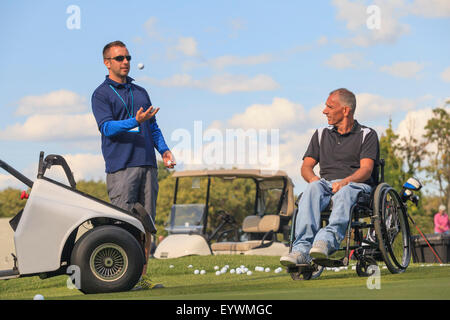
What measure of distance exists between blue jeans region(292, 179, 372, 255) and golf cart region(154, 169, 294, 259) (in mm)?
8526

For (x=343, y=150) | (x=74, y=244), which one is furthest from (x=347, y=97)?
(x=74, y=244)

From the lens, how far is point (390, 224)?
6148 mm

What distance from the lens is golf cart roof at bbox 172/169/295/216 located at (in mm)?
15266

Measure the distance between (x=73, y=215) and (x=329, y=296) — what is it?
2024 mm

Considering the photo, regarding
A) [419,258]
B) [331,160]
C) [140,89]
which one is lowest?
[419,258]

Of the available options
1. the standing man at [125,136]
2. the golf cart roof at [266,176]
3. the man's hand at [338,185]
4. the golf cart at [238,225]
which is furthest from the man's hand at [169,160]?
the golf cart roof at [266,176]

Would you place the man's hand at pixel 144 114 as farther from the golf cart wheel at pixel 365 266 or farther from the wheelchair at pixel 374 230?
the golf cart wheel at pixel 365 266

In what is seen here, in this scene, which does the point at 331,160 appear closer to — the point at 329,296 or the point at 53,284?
the point at 329,296

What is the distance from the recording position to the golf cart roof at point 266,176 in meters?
15.3

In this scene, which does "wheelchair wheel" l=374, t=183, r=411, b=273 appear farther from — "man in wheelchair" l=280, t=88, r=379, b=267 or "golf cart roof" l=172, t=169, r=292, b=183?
→ "golf cart roof" l=172, t=169, r=292, b=183

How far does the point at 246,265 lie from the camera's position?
9.42 m

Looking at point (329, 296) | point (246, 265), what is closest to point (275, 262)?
point (246, 265)

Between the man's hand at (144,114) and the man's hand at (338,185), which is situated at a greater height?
the man's hand at (144,114)

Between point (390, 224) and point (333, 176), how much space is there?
72 centimetres
